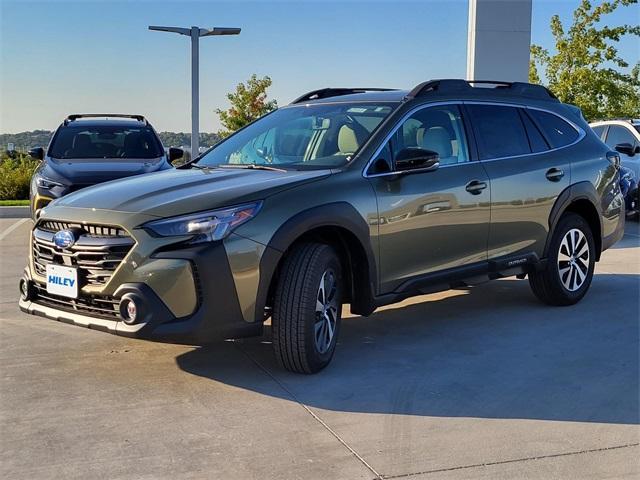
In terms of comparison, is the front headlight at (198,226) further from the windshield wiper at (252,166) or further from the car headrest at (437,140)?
the car headrest at (437,140)

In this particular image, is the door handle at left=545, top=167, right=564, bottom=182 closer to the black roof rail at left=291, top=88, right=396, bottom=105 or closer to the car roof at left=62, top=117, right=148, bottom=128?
Result: the black roof rail at left=291, top=88, right=396, bottom=105

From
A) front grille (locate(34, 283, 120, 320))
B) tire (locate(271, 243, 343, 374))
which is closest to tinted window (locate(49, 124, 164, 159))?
front grille (locate(34, 283, 120, 320))

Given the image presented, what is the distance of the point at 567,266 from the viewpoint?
6.36 m

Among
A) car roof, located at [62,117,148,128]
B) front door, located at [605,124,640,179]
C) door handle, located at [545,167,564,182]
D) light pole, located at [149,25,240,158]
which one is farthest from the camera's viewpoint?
light pole, located at [149,25,240,158]

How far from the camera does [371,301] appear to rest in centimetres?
482

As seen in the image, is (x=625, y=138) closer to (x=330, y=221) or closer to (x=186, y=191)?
(x=330, y=221)

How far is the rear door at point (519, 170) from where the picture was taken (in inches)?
223

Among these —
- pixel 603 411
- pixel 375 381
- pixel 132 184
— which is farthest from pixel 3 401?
pixel 603 411

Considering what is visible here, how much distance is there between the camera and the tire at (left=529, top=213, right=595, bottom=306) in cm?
622

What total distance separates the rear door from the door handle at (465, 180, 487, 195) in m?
0.12

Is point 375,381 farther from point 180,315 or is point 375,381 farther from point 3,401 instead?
point 3,401

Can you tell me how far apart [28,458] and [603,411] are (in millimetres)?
2915

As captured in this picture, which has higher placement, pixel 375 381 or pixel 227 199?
pixel 227 199

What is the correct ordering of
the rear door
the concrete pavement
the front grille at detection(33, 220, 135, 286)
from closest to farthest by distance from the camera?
the concrete pavement < the front grille at detection(33, 220, 135, 286) < the rear door
